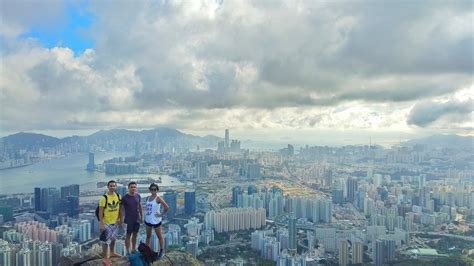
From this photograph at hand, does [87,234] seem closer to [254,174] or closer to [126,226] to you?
[126,226]

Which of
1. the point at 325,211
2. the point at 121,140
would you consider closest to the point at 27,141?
the point at 121,140

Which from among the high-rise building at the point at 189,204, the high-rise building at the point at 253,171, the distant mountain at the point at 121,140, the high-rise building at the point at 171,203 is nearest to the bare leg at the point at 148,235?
the high-rise building at the point at 171,203

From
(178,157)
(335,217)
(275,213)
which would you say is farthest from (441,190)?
(178,157)

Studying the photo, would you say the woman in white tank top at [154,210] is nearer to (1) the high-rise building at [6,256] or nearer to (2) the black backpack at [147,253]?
(2) the black backpack at [147,253]

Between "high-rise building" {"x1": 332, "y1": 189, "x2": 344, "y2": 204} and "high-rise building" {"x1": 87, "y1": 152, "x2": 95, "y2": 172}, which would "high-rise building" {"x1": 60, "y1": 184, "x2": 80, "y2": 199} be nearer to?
"high-rise building" {"x1": 87, "y1": 152, "x2": 95, "y2": 172}

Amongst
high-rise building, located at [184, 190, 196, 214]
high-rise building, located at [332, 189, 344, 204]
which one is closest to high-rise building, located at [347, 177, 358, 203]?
high-rise building, located at [332, 189, 344, 204]

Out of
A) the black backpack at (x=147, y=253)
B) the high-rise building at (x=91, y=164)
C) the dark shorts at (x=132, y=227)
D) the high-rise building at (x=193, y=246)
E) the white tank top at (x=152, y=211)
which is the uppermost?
the white tank top at (x=152, y=211)
